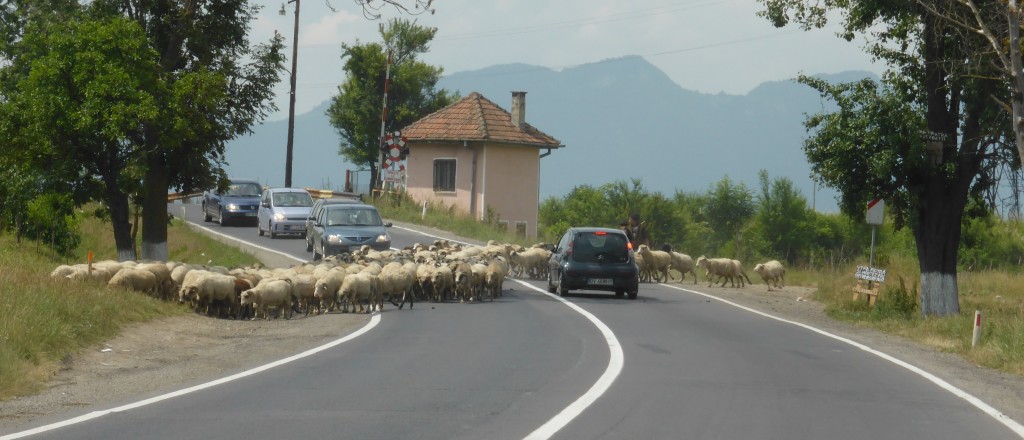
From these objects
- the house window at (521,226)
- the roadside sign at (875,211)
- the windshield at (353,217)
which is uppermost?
the roadside sign at (875,211)

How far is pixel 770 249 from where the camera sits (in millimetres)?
69312

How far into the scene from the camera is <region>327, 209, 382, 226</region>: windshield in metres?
35.9

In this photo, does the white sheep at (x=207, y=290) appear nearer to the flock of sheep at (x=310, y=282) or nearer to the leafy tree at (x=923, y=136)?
the flock of sheep at (x=310, y=282)

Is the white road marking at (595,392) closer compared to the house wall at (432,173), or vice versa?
the white road marking at (595,392)

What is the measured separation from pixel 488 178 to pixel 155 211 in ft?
114

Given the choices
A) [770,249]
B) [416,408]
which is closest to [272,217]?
[770,249]

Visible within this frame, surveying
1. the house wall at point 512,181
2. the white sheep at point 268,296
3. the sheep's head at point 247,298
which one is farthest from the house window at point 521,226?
the sheep's head at point 247,298

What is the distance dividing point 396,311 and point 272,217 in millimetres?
24560

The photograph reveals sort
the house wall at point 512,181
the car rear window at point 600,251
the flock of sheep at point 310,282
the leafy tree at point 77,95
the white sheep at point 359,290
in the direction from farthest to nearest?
1. the house wall at point 512,181
2. the car rear window at point 600,251
3. the leafy tree at point 77,95
4. the white sheep at point 359,290
5. the flock of sheep at point 310,282

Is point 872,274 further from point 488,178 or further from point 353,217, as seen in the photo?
point 488,178

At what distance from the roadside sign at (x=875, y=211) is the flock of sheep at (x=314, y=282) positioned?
7.97 meters

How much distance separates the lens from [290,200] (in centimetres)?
4753

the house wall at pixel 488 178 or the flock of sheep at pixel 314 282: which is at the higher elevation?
the house wall at pixel 488 178

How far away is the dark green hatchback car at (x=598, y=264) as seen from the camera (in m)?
27.0
